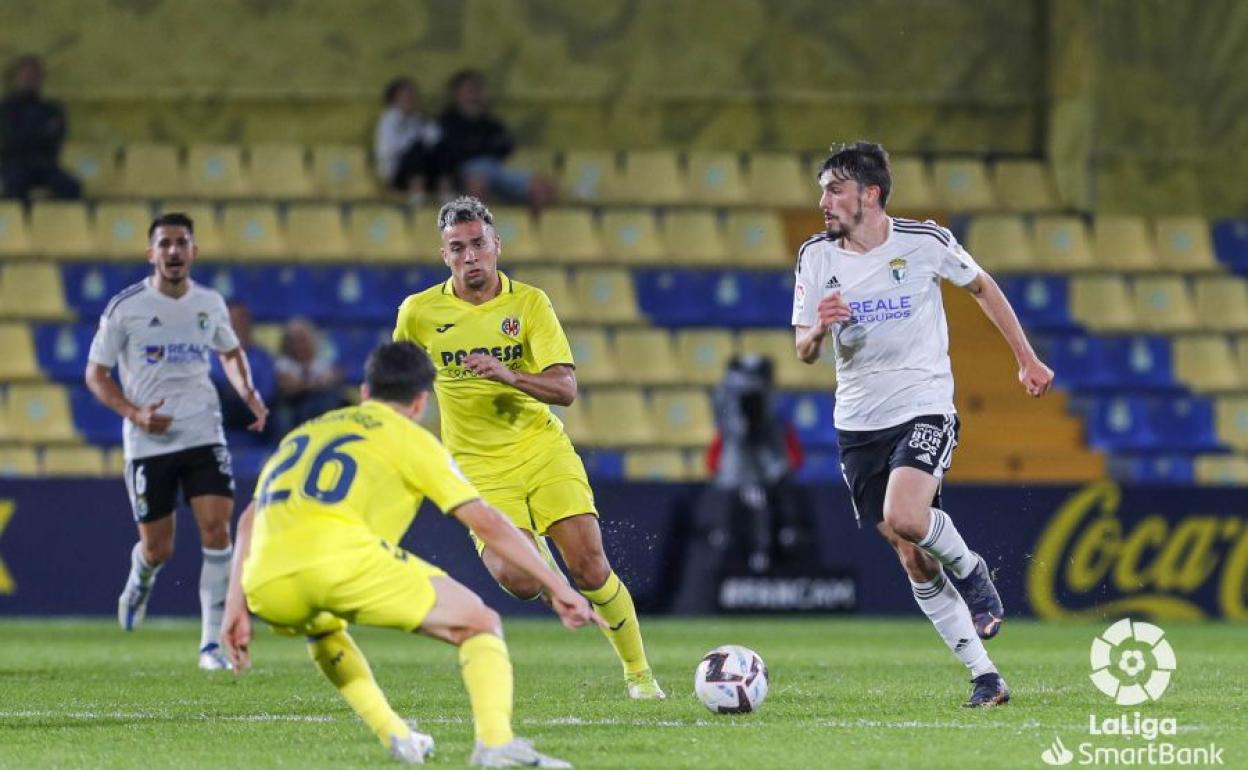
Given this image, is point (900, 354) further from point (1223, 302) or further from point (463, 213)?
point (1223, 302)

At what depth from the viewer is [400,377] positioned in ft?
20.5

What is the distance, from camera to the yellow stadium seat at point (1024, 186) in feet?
66.1

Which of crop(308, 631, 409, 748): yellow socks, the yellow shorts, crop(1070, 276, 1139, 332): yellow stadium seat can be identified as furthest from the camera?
crop(1070, 276, 1139, 332): yellow stadium seat

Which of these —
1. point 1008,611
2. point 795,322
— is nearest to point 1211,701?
point 795,322

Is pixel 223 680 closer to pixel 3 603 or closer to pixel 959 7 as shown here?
pixel 3 603

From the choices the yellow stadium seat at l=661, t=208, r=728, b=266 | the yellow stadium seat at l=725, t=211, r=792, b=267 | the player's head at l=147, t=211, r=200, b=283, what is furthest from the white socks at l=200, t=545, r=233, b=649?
the yellow stadium seat at l=725, t=211, r=792, b=267

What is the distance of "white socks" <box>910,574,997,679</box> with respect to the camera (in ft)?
27.1

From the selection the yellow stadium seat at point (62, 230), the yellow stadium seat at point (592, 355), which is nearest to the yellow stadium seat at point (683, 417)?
the yellow stadium seat at point (592, 355)

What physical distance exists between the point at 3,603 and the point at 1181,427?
392 inches

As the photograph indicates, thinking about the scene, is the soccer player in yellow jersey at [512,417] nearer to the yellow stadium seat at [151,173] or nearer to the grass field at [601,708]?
the grass field at [601,708]

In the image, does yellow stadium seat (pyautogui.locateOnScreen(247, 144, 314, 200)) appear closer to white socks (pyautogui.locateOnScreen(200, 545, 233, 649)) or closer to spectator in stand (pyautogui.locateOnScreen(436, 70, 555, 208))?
spectator in stand (pyautogui.locateOnScreen(436, 70, 555, 208))

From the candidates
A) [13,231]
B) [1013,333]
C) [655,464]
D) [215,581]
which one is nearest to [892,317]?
[1013,333]

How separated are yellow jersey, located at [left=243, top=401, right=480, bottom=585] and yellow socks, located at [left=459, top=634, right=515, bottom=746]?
0.44 metres

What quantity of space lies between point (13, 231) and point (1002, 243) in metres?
8.79
